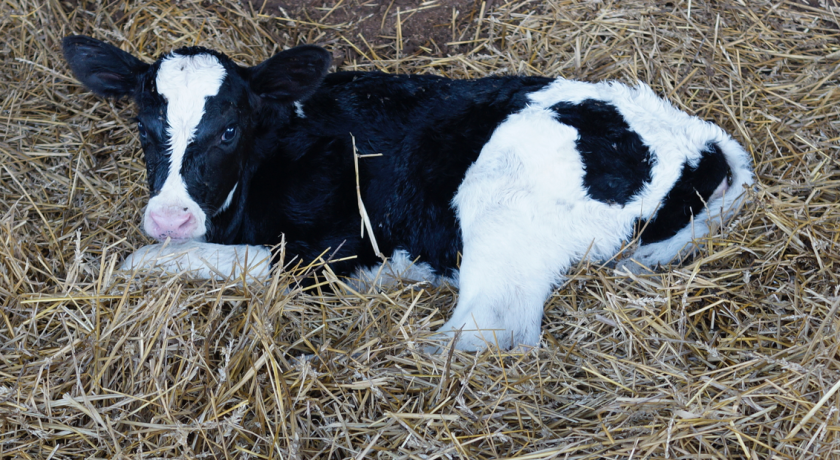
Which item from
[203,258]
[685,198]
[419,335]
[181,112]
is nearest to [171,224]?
[203,258]

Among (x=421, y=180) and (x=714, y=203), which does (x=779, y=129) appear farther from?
(x=421, y=180)

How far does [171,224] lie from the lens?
271 centimetres

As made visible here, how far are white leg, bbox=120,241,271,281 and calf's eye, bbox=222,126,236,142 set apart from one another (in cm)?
53

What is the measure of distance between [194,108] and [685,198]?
2355 mm

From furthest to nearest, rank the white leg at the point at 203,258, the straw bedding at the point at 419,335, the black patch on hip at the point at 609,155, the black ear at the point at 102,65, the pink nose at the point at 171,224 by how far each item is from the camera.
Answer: the black ear at the point at 102,65
the black patch on hip at the point at 609,155
the white leg at the point at 203,258
the pink nose at the point at 171,224
the straw bedding at the point at 419,335

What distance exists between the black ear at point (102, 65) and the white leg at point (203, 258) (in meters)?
0.90

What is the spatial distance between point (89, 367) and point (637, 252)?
2.46m

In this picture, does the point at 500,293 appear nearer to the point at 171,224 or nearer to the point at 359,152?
the point at 359,152

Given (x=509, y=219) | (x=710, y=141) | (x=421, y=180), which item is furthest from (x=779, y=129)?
(x=421, y=180)

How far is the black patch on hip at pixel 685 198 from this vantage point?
3.00 metres

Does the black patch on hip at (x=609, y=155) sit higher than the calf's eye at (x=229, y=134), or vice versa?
the calf's eye at (x=229, y=134)

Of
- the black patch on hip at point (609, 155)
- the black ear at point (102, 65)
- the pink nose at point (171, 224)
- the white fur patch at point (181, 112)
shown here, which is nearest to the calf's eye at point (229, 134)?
the white fur patch at point (181, 112)

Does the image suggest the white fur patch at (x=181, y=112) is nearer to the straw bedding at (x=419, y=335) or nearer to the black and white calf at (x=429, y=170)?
the black and white calf at (x=429, y=170)

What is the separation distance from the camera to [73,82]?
159 inches
